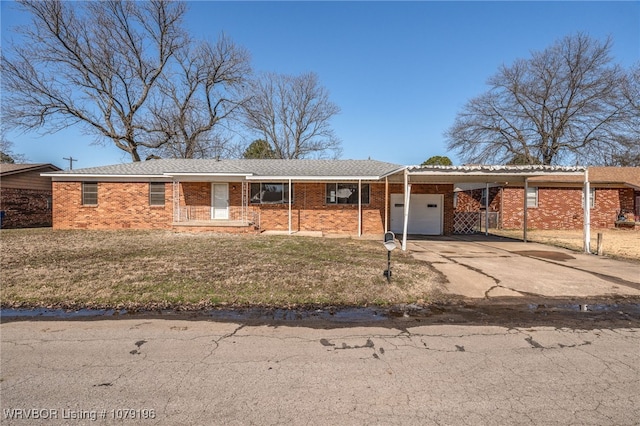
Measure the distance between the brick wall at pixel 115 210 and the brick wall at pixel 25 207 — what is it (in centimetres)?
458

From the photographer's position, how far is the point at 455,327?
13.6ft

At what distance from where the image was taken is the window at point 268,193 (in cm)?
1577

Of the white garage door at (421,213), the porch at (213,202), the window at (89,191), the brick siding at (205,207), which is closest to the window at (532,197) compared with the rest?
the brick siding at (205,207)

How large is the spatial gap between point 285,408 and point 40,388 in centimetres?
206

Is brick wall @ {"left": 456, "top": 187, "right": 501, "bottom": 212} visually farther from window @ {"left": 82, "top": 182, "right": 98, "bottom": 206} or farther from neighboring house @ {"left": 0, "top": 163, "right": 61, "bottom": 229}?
neighboring house @ {"left": 0, "top": 163, "right": 61, "bottom": 229}

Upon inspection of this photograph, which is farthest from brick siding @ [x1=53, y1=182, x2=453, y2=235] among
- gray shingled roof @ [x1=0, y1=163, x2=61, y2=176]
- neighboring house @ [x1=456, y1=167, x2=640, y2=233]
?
neighboring house @ [x1=456, y1=167, x2=640, y2=233]

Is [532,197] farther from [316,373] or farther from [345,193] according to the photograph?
[316,373]

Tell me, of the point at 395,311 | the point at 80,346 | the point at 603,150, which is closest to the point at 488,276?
the point at 395,311

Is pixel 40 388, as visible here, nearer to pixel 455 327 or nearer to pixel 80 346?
pixel 80 346

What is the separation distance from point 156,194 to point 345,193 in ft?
31.1

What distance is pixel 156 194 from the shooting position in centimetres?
1611

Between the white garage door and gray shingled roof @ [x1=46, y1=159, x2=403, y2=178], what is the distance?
1.80 metres

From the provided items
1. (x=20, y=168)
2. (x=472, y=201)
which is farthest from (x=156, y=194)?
(x=472, y=201)

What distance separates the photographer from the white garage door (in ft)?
51.9
